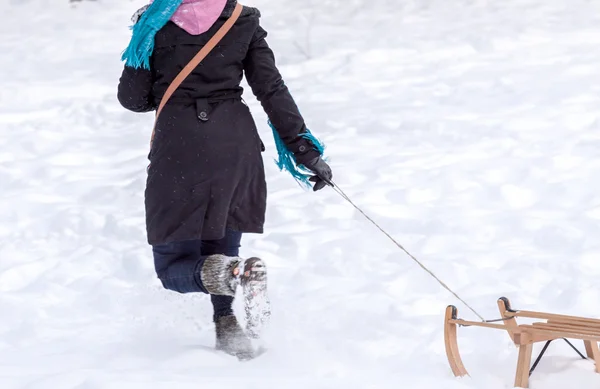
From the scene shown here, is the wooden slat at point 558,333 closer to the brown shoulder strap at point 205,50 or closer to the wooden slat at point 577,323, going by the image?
the wooden slat at point 577,323

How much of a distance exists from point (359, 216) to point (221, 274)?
2155mm

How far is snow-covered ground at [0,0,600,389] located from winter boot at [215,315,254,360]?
0.08 metres

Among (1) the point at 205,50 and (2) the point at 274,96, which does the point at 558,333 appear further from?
(1) the point at 205,50

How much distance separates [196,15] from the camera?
307 cm

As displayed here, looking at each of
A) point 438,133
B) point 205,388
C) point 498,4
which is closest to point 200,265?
point 205,388

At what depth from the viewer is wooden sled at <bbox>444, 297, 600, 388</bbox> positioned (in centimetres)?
257

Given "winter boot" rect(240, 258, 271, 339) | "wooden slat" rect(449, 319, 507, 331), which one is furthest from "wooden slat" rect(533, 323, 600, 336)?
"winter boot" rect(240, 258, 271, 339)

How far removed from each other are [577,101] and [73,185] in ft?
12.8

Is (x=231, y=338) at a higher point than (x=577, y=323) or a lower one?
lower

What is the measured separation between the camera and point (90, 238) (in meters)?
5.16

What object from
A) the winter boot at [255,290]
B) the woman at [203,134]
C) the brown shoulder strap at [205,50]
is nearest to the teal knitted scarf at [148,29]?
the woman at [203,134]

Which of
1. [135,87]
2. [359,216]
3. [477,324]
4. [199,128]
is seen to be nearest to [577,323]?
[477,324]

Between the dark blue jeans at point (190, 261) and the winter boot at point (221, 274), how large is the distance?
4 centimetres

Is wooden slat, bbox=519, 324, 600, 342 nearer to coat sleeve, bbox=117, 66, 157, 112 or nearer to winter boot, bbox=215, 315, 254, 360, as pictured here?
winter boot, bbox=215, 315, 254, 360
